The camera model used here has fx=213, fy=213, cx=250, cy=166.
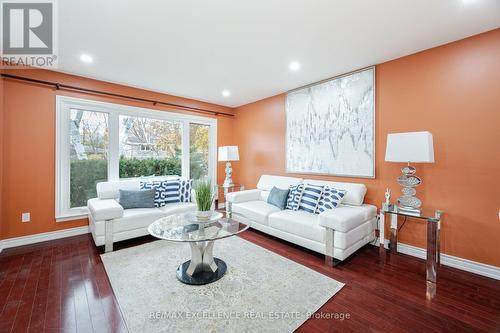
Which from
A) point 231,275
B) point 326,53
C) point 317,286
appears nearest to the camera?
point 317,286

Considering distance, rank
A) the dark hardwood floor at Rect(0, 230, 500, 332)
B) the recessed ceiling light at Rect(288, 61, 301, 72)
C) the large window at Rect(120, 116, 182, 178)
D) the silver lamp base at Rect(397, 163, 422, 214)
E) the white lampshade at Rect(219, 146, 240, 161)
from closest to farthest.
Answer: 1. the dark hardwood floor at Rect(0, 230, 500, 332)
2. the silver lamp base at Rect(397, 163, 422, 214)
3. the recessed ceiling light at Rect(288, 61, 301, 72)
4. the large window at Rect(120, 116, 182, 178)
5. the white lampshade at Rect(219, 146, 240, 161)

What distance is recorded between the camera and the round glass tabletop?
6.68ft

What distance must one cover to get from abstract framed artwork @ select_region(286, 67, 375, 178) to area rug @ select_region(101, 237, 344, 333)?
1.76m

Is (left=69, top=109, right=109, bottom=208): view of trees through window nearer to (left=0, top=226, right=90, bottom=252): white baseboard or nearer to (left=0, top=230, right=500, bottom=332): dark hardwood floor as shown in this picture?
(left=0, top=226, right=90, bottom=252): white baseboard

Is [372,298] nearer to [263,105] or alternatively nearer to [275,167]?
[275,167]

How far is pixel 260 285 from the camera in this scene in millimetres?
2076

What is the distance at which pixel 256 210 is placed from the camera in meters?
3.39

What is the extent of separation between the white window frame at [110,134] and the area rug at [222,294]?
4.36 feet

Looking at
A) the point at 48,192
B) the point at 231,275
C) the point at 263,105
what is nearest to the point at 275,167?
the point at 263,105

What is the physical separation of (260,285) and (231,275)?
34 cm

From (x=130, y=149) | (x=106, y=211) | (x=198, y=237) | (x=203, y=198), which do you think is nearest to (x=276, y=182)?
(x=203, y=198)

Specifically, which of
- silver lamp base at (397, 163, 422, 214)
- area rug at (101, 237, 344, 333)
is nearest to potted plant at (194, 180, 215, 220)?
area rug at (101, 237, 344, 333)

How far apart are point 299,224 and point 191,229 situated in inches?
53.7

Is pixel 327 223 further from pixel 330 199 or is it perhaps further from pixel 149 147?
pixel 149 147
